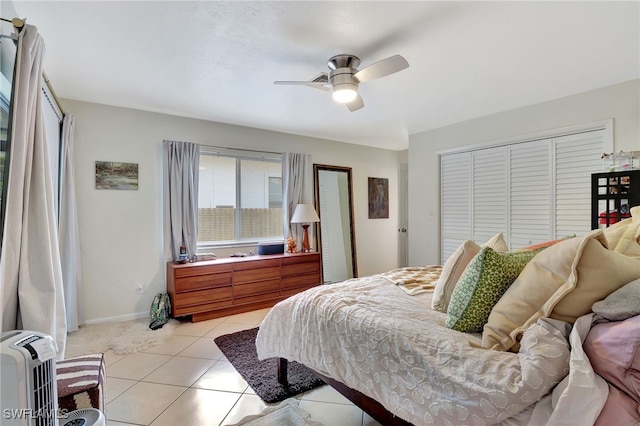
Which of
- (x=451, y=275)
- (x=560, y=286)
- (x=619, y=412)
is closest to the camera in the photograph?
(x=619, y=412)

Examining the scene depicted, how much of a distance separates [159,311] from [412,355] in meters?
3.10

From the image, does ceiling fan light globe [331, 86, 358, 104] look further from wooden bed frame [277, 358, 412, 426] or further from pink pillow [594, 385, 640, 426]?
pink pillow [594, 385, 640, 426]

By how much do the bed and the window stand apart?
9.10ft

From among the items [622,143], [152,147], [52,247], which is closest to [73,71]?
[152,147]

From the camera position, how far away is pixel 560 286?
1156 millimetres

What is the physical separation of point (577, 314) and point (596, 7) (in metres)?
1.88

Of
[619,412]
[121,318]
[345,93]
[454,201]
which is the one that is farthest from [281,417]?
[454,201]

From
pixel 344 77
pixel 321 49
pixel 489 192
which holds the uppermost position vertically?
pixel 321 49

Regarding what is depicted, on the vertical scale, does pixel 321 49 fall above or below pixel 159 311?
above

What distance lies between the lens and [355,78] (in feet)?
7.58

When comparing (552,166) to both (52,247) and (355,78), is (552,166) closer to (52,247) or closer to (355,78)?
(355,78)

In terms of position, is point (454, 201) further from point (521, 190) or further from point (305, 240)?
point (305, 240)

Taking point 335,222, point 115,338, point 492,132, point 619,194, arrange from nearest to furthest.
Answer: point 619,194 < point 115,338 < point 492,132 < point 335,222

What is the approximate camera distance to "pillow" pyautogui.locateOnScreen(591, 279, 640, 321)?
0.95 m
